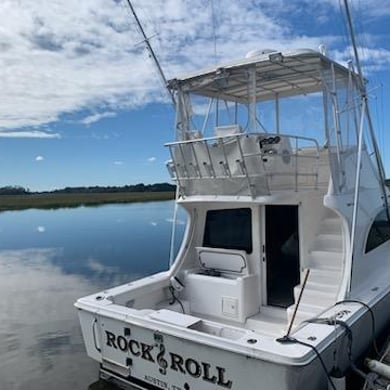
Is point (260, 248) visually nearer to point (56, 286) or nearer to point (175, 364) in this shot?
point (175, 364)

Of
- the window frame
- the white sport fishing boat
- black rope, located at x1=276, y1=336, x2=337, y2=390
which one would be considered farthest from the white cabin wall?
black rope, located at x1=276, y1=336, x2=337, y2=390

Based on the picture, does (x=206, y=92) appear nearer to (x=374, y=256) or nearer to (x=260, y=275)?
(x=260, y=275)


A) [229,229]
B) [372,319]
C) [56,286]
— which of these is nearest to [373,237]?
[372,319]

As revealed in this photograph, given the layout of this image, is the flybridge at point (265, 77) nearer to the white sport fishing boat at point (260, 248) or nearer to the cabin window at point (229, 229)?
the white sport fishing boat at point (260, 248)

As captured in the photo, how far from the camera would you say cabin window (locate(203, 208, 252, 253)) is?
18.7ft

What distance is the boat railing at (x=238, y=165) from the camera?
4906mm

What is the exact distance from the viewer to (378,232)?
5.99 metres

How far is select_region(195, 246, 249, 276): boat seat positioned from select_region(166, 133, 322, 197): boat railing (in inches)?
35.3

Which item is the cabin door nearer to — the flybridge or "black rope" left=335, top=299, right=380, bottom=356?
"black rope" left=335, top=299, right=380, bottom=356

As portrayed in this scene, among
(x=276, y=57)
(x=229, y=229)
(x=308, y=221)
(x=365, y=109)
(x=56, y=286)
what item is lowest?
(x=56, y=286)

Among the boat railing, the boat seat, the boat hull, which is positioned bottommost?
the boat hull

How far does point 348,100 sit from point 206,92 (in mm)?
1860

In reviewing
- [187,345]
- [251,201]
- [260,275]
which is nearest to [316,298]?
[260,275]

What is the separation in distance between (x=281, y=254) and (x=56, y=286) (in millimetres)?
6100
